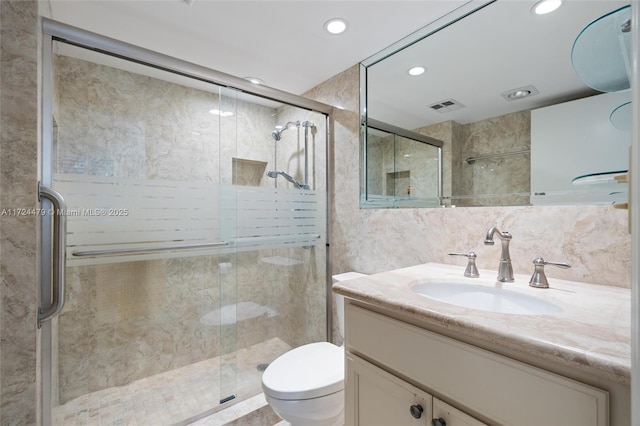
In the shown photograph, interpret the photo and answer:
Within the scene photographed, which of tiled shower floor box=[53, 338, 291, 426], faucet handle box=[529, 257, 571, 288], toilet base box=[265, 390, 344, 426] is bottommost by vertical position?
tiled shower floor box=[53, 338, 291, 426]

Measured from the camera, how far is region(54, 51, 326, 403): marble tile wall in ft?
5.02

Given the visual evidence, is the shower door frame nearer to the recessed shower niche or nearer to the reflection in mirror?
the recessed shower niche

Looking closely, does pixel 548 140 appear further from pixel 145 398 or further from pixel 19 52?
pixel 145 398

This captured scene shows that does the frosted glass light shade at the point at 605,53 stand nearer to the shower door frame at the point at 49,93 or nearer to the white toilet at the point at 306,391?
the white toilet at the point at 306,391

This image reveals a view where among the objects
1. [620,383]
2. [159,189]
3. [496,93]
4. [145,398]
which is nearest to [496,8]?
[496,93]

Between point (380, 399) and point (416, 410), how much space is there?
0.46 feet

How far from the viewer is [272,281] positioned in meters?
2.00

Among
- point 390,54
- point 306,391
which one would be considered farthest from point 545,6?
point 306,391

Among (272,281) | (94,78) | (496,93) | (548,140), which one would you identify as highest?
(94,78)

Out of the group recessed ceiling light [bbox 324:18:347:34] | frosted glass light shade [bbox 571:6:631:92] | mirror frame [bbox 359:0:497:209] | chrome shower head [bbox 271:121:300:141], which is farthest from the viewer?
chrome shower head [bbox 271:121:300:141]

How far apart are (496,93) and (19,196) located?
6.21 ft

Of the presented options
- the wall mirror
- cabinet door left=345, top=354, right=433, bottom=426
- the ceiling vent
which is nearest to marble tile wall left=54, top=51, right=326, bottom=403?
the wall mirror

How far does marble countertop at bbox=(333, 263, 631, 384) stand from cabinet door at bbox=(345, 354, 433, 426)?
20 centimetres

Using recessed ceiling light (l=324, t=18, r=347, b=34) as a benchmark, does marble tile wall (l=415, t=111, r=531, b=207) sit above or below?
below
